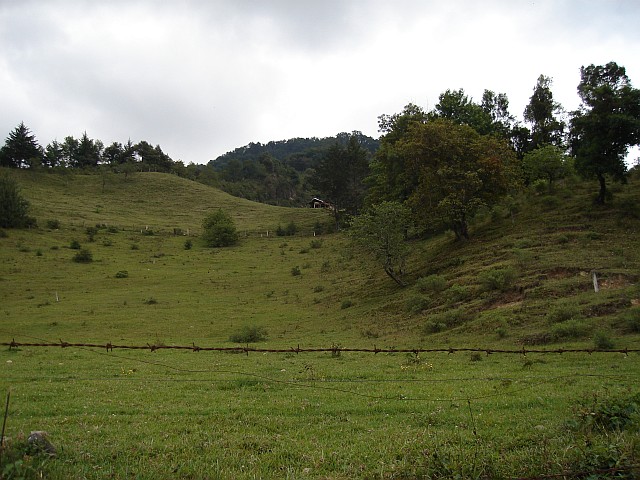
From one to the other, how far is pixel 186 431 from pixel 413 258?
43.4 m

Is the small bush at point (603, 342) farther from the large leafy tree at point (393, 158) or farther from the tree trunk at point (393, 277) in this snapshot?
the large leafy tree at point (393, 158)

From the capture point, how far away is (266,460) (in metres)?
7.24

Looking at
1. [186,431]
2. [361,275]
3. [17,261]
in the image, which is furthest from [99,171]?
[186,431]

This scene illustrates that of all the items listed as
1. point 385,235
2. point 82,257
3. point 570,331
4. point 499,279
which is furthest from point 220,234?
point 570,331

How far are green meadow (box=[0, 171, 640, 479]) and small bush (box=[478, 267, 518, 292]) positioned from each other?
0.13m

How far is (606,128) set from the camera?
35.8m

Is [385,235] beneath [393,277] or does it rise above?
above

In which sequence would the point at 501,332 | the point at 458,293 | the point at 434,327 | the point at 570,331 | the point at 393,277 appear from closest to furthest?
the point at 570,331
the point at 501,332
the point at 434,327
the point at 458,293
the point at 393,277

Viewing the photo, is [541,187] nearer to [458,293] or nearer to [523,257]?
[523,257]

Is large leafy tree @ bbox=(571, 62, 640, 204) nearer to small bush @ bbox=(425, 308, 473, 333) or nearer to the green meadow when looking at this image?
the green meadow

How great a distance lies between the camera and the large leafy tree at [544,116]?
224ft

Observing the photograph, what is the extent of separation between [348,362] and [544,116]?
63644mm

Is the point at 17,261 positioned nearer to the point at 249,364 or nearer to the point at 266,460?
the point at 249,364

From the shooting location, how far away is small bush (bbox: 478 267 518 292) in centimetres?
3012
